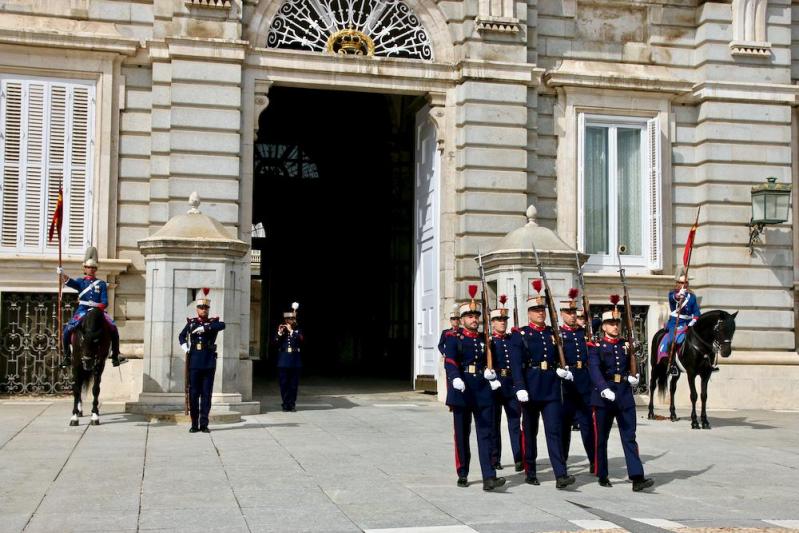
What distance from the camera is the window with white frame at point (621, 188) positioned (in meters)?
20.3

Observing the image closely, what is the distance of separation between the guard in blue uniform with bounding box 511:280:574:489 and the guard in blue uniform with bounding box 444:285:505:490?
35 cm

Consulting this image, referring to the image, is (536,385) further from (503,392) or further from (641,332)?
(641,332)

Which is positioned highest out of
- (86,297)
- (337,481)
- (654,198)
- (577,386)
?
(654,198)

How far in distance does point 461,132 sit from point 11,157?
7.99 meters

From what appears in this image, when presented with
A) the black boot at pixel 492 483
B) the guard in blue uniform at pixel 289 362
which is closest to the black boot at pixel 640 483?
the black boot at pixel 492 483

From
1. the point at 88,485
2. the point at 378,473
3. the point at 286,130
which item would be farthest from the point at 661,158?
the point at 286,130

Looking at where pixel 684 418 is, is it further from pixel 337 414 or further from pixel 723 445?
pixel 337 414

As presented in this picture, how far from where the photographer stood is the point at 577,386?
11.1 m

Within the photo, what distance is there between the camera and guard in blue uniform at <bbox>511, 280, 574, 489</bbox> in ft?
34.3

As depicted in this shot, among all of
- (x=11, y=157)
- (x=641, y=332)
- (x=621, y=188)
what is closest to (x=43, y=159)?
(x=11, y=157)

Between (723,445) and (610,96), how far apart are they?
28.3 feet

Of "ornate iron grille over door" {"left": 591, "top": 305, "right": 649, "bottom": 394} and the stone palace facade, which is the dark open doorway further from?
"ornate iron grille over door" {"left": 591, "top": 305, "right": 649, "bottom": 394}

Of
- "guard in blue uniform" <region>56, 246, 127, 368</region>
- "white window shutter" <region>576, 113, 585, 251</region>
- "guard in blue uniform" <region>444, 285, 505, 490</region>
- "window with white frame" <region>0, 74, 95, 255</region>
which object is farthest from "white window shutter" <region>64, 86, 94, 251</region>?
"guard in blue uniform" <region>444, 285, 505, 490</region>

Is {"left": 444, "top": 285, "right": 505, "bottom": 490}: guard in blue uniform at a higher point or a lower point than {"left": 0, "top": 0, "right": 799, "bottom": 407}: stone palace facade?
lower
